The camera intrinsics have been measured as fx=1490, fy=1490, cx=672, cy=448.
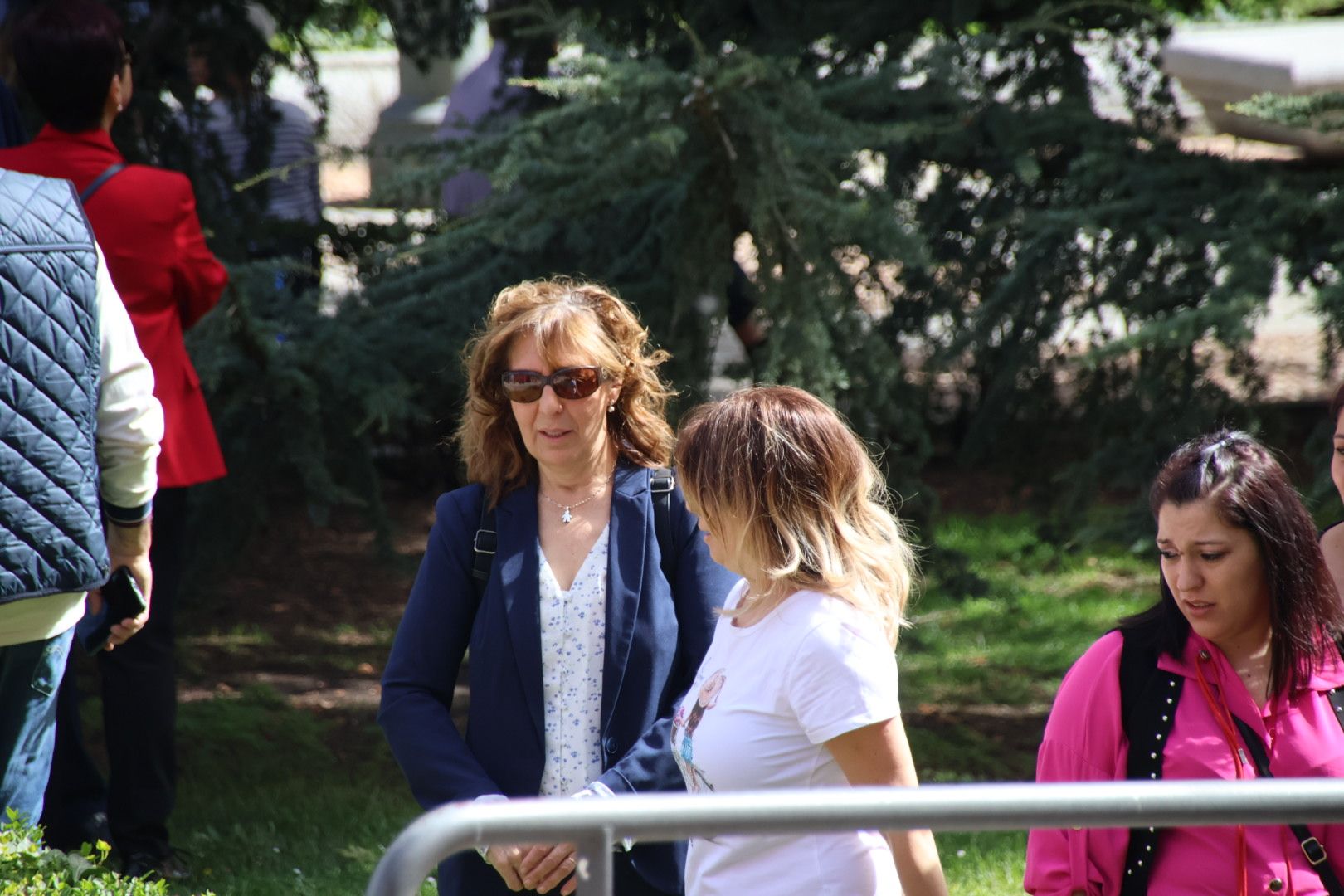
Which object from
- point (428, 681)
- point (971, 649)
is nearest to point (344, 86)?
point (971, 649)

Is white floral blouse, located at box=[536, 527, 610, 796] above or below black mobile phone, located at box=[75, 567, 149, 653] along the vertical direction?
above

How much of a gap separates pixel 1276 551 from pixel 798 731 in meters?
0.92

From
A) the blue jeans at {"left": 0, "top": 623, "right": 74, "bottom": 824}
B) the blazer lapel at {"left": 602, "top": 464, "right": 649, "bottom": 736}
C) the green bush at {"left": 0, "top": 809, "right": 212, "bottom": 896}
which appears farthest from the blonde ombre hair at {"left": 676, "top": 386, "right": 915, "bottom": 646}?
the blue jeans at {"left": 0, "top": 623, "right": 74, "bottom": 824}

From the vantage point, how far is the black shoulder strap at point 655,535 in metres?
2.80

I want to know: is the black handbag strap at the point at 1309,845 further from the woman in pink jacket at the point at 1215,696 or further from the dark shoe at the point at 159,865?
the dark shoe at the point at 159,865

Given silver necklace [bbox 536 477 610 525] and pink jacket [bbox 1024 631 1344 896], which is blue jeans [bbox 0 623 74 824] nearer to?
silver necklace [bbox 536 477 610 525]

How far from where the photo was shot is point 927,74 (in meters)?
5.41

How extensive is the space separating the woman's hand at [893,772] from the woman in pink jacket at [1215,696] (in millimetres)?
400

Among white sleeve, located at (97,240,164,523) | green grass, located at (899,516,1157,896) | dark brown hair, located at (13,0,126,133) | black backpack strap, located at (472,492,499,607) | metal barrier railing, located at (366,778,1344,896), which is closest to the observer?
metal barrier railing, located at (366,778,1344,896)

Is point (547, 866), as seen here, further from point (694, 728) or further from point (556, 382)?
point (556, 382)

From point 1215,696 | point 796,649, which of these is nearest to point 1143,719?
point 1215,696

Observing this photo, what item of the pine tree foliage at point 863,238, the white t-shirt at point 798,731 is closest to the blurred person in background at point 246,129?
the pine tree foliage at point 863,238

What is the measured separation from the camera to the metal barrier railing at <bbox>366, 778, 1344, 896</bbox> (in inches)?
64.9

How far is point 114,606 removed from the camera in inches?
135
